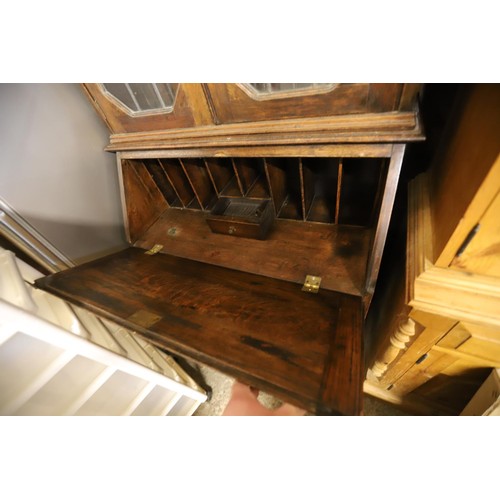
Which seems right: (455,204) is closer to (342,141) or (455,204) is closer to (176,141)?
(342,141)

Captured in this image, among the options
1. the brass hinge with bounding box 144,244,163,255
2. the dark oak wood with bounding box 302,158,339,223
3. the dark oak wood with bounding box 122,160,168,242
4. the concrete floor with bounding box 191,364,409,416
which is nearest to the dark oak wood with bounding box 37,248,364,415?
the brass hinge with bounding box 144,244,163,255

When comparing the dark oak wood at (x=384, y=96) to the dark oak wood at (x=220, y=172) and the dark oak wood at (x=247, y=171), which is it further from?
the dark oak wood at (x=220, y=172)

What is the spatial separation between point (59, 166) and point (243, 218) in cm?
94

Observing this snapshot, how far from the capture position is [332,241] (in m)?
0.88

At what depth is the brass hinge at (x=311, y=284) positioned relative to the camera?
29.4 inches

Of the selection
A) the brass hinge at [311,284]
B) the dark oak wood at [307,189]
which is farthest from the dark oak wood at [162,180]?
the brass hinge at [311,284]

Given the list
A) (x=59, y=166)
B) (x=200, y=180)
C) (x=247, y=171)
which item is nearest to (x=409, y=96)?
(x=247, y=171)

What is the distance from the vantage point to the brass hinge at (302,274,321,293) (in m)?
0.75

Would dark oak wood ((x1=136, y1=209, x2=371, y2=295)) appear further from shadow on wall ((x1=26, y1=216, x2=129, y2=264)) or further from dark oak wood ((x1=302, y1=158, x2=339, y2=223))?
shadow on wall ((x1=26, y1=216, x2=129, y2=264))

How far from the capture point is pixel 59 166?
1.02 metres

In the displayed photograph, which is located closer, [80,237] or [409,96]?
[409,96]

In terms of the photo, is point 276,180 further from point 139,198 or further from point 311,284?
point 139,198
